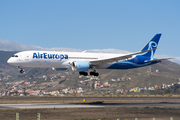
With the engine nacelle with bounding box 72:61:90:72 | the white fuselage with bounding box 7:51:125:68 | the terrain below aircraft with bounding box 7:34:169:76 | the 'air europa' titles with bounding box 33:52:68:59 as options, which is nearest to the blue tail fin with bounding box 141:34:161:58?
the terrain below aircraft with bounding box 7:34:169:76

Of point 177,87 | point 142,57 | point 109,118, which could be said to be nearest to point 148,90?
point 177,87

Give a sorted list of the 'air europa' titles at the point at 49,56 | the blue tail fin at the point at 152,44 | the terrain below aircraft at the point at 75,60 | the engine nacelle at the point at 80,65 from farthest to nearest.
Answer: the blue tail fin at the point at 152,44 → the engine nacelle at the point at 80,65 → the 'air europa' titles at the point at 49,56 → the terrain below aircraft at the point at 75,60

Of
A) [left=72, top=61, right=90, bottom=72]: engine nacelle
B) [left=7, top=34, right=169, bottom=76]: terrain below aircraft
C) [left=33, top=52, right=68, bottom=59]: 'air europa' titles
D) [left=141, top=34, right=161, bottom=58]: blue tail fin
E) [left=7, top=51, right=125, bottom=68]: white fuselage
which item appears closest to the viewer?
[left=7, top=51, right=125, bottom=68]: white fuselage

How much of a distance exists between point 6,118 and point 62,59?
25366mm

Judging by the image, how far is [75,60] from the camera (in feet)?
189

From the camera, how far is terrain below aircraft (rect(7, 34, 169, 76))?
52906 millimetres

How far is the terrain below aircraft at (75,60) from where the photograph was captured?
52906 mm

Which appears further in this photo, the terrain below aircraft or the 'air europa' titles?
the 'air europa' titles

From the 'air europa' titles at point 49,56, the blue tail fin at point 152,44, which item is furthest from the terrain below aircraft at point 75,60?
the blue tail fin at point 152,44

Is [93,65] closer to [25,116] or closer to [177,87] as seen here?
[25,116]

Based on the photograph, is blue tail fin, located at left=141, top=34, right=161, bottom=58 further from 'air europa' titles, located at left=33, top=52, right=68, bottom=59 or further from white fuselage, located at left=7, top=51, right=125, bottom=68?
'air europa' titles, located at left=33, top=52, right=68, bottom=59

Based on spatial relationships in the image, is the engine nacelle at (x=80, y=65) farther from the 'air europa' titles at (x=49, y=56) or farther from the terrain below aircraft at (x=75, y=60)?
the 'air europa' titles at (x=49, y=56)

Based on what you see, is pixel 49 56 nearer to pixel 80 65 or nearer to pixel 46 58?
pixel 46 58

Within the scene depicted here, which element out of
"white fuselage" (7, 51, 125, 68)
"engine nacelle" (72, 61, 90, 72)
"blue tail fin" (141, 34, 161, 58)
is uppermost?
"blue tail fin" (141, 34, 161, 58)
